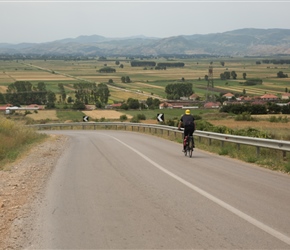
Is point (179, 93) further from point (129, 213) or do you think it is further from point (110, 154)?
point (129, 213)

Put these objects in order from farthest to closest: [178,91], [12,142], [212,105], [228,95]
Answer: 1. [178,91]
2. [228,95]
3. [212,105]
4. [12,142]

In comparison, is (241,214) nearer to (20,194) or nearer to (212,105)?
(20,194)

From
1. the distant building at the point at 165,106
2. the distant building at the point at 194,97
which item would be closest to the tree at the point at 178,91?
the distant building at the point at 194,97

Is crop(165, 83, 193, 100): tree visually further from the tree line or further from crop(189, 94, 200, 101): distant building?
the tree line

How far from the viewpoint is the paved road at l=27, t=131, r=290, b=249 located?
651cm

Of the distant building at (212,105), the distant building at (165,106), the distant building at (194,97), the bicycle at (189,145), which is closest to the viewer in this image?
the bicycle at (189,145)

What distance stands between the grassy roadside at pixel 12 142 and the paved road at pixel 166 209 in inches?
235

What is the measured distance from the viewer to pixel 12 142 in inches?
951

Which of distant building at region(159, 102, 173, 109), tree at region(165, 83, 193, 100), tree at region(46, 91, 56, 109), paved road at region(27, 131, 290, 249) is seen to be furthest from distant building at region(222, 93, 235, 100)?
paved road at region(27, 131, 290, 249)

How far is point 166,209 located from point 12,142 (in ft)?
56.7

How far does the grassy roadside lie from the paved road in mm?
5975

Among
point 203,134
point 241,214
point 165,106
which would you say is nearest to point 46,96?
point 165,106

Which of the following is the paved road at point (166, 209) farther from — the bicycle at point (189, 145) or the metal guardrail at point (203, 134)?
the bicycle at point (189, 145)

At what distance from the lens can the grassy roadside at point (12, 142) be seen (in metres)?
19.6
